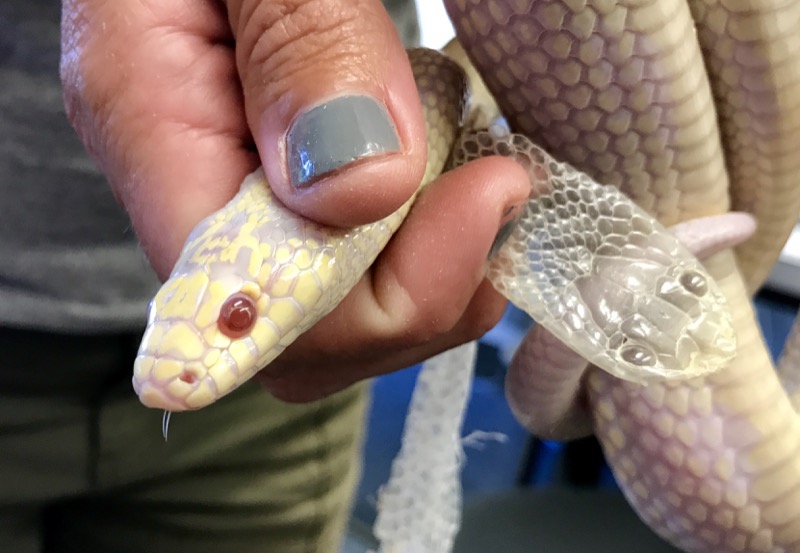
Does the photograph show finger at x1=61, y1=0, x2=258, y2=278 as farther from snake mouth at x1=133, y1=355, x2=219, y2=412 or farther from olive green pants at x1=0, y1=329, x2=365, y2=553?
olive green pants at x1=0, y1=329, x2=365, y2=553

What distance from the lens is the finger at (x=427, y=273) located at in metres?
0.33

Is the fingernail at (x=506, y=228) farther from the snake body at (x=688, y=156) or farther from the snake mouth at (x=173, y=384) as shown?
the snake mouth at (x=173, y=384)

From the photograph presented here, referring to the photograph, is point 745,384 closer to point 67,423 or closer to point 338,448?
point 338,448

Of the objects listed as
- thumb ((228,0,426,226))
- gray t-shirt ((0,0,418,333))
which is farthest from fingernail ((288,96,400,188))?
gray t-shirt ((0,0,418,333))

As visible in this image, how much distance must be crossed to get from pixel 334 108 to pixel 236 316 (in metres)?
0.09

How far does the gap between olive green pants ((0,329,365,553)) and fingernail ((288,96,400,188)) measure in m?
0.28

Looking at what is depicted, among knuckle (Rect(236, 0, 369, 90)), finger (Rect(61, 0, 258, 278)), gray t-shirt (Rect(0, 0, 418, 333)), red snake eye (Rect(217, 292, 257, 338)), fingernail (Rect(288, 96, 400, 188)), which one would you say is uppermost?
knuckle (Rect(236, 0, 369, 90))

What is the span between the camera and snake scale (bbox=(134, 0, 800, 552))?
0.93 feet

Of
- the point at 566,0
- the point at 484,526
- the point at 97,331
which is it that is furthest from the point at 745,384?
the point at 484,526

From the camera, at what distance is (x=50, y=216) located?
17.3 inches

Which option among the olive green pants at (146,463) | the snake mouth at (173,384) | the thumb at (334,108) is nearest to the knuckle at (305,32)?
the thumb at (334,108)

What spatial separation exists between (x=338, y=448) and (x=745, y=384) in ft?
1.09

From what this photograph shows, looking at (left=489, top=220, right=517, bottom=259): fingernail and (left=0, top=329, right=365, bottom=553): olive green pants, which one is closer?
(left=489, top=220, right=517, bottom=259): fingernail

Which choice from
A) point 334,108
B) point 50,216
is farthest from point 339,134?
point 50,216
